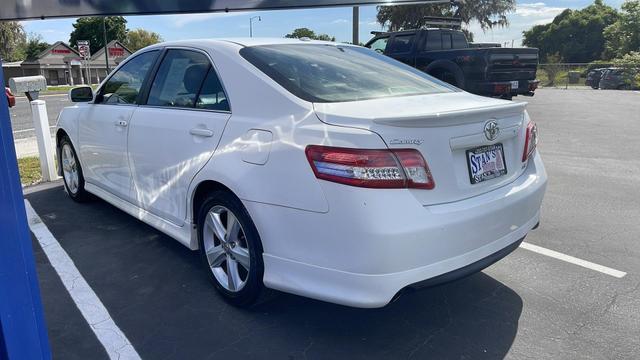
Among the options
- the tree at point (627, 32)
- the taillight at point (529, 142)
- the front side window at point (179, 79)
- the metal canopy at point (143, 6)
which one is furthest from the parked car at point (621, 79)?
the metal canopy at point (143, 6)

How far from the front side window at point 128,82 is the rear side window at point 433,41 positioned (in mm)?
9907

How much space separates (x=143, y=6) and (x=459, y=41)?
13540 millimetres

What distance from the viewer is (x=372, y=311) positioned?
3072mm

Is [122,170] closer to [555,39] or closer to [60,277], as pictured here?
[60,277]

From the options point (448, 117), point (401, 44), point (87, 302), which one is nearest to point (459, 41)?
point (401, 44)

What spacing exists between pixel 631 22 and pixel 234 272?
2209 inches

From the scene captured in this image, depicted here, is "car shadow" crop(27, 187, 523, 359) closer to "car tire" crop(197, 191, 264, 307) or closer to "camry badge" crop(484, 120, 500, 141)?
"car tire" crop(197, 191, 264, 307)

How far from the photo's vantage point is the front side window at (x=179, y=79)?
3381 mm

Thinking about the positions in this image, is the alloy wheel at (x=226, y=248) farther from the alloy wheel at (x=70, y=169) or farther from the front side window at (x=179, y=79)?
the alloy wheel at (x=70, y=169)

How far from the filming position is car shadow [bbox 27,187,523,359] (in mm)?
2660

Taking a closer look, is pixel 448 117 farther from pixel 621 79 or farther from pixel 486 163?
pixel 621 79

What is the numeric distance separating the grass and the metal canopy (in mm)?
5140

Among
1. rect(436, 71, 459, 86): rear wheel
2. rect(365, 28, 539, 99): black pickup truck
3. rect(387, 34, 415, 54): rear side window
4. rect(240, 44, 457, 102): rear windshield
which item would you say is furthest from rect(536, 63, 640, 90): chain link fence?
rect(240, 44, 457, 102): rear windshield

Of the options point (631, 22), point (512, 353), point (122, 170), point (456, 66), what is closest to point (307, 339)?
point (512, 353)
